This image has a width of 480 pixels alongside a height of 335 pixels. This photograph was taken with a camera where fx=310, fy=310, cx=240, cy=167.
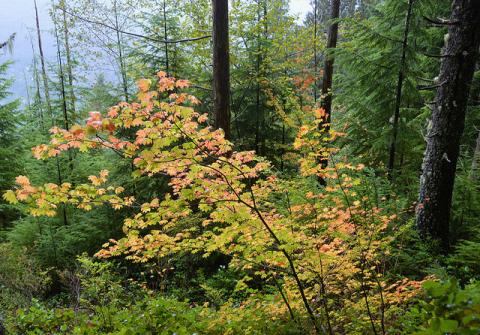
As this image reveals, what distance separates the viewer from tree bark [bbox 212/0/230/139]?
4898mm

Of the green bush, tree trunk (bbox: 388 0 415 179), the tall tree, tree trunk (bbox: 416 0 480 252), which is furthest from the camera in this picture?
the tall tree

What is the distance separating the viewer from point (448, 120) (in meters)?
4.68

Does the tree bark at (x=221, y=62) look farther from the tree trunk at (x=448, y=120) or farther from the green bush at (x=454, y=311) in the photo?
the green bush at (x=454, y=311)

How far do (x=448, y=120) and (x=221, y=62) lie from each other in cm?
361

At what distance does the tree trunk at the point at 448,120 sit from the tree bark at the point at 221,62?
3.28m

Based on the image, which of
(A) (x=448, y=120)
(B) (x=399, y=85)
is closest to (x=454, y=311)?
(A) (x=448, y=120)

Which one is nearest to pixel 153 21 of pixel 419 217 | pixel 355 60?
pixel 355 60

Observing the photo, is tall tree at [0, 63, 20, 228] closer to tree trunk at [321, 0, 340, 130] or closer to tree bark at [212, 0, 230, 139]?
tree bark at [212, 0, 230, 139]

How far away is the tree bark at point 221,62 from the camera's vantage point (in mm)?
4898

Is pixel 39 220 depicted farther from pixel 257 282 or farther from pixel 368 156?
pixel 368 156

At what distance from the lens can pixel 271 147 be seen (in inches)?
421

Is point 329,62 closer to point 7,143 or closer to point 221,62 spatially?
point 221,62

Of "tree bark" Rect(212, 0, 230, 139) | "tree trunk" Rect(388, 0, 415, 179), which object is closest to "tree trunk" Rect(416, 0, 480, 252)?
"tree trunk" Rect(388, 0, 415, 179)

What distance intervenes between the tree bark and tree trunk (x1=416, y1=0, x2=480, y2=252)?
328 centimetres
